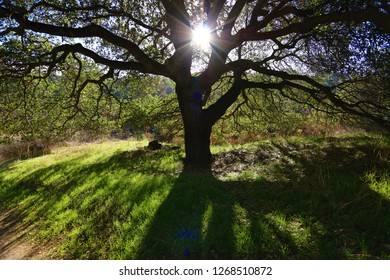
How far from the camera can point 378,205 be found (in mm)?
4719

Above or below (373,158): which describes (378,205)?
below

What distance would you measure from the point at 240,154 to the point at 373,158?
4.41 m

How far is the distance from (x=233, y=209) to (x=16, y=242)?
594cm

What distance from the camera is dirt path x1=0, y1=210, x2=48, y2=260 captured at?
20.6 ft

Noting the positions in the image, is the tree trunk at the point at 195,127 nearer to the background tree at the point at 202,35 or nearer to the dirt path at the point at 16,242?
the background tree at the point at 202,35

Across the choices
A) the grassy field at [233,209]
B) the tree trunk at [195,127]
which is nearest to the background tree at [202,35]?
the tree trunk at [195,127]

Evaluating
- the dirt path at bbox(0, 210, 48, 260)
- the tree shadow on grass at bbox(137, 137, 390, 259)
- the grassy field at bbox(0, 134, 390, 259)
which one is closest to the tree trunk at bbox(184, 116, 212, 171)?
the grassy field at bbox(0, 134, 390, 259)

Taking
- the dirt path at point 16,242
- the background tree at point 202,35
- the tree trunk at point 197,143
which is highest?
the background tree at point 202,35

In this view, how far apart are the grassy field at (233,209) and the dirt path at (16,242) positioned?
0.65 feet

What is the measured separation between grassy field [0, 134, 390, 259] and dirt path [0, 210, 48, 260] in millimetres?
199

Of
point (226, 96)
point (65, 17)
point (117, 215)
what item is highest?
point (65, 17)

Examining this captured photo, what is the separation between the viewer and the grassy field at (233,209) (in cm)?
441
